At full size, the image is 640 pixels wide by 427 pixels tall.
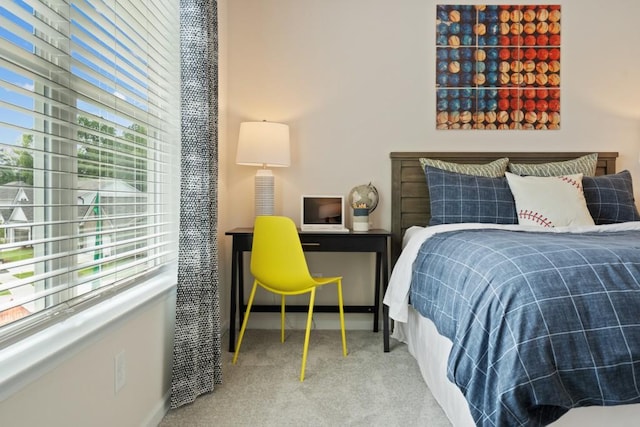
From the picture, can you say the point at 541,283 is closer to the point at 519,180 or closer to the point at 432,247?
the point at 432,247

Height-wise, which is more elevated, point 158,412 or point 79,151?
point 79,151

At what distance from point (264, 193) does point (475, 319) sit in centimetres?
182

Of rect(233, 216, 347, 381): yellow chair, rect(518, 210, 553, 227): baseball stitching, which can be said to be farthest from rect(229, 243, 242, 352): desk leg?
rect(518, 210, 553, 227): baseball stitching

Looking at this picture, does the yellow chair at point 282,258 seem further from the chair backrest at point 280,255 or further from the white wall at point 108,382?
the white wall at point 108,382

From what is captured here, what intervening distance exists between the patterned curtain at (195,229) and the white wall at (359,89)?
3.36 feet

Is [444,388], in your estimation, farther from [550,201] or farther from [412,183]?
[412,183]

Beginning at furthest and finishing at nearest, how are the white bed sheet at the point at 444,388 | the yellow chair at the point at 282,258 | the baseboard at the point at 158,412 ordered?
1. the yellow chair at the point at 282,258
2. the baseboard at the point at 158,412
3. the white bed sheet at the point at 444,388

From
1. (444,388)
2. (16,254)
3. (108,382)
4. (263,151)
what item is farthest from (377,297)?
(16,254)

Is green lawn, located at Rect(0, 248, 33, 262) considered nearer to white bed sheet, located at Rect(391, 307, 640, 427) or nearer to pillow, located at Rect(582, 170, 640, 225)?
white bed sheet, located at Rect(391, 307, 640, 427)

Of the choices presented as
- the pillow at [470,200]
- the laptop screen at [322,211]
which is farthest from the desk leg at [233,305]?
the pillow at [470,200]

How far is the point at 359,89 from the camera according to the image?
10.1 feet

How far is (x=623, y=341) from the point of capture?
4.01ft

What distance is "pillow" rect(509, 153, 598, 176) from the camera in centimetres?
285

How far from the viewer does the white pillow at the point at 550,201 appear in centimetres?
242
